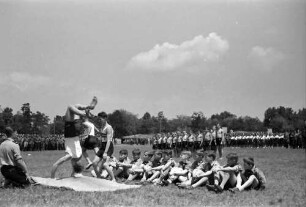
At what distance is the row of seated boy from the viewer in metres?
8.47

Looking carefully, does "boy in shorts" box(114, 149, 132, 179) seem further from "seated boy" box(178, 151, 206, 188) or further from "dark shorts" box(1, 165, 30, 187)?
"dark shorts" box(1, 165, 30, 187)

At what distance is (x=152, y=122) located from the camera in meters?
134

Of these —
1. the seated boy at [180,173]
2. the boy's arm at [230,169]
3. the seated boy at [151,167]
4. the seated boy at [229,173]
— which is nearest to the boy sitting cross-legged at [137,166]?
the seated boy at [151,167]

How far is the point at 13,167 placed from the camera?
805 cm

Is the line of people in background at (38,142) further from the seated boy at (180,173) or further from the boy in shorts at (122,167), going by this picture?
the seated boy at (180,173)

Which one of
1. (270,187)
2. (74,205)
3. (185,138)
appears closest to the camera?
(74,205)

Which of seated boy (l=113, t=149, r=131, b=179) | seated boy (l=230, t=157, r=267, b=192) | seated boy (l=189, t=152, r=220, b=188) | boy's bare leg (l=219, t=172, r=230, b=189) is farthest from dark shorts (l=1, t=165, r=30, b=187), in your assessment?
seated boy (l=230, t=157, r=267, b=192)

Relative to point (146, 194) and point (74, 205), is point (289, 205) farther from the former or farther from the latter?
point (74, 205)

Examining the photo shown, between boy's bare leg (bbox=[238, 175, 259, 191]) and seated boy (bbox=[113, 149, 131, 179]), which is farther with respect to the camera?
seated boy (bbox=[113, 149, 131, 179])

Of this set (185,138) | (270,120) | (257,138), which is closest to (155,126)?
(270,120)

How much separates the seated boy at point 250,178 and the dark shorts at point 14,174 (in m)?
4.30

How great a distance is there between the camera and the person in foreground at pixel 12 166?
317 inches

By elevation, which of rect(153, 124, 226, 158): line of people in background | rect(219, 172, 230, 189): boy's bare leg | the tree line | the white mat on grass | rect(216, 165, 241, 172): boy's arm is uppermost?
the tree line

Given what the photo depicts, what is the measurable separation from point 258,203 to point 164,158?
3.25m
